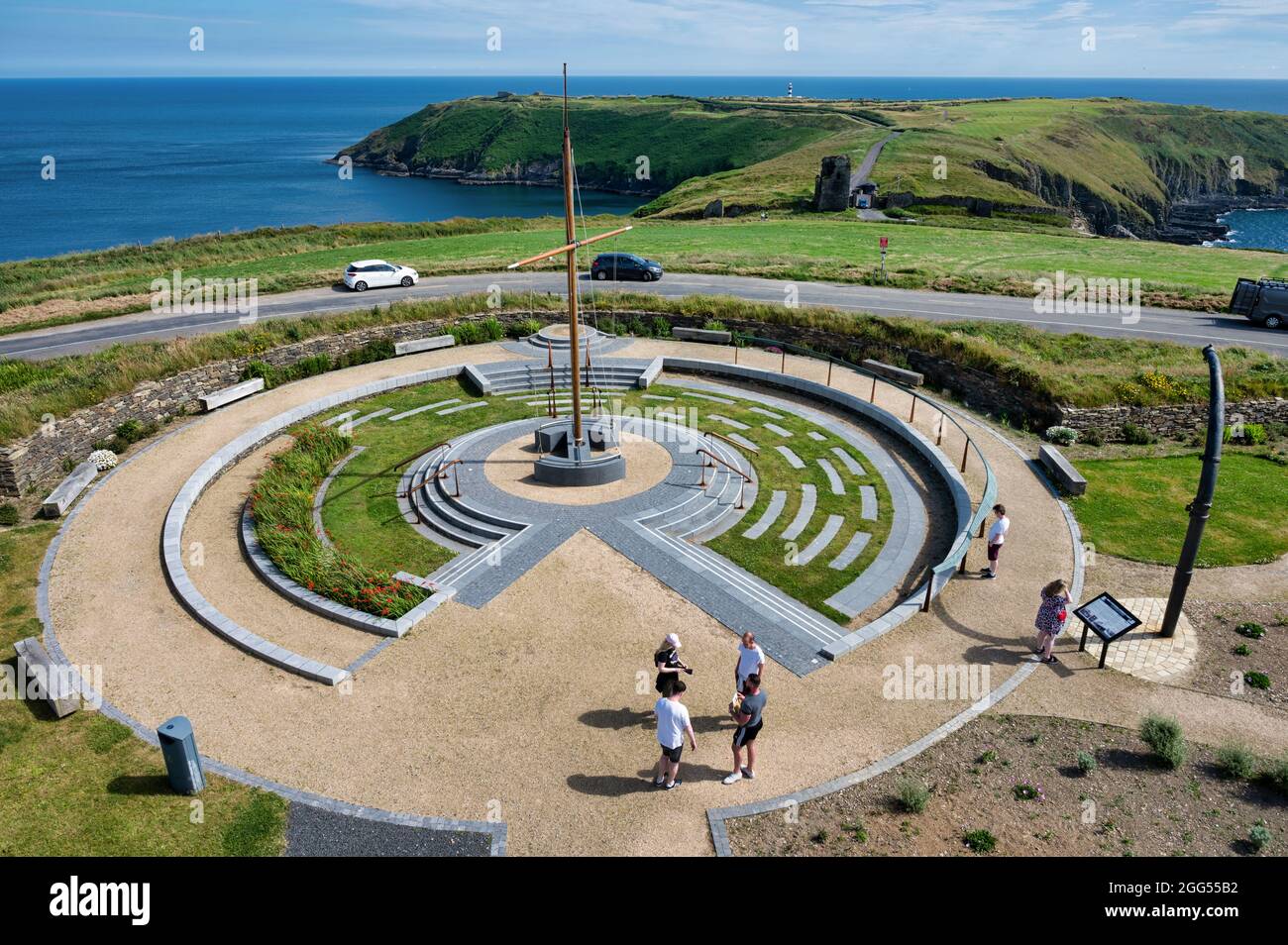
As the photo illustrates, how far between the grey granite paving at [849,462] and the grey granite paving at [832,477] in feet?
1.73

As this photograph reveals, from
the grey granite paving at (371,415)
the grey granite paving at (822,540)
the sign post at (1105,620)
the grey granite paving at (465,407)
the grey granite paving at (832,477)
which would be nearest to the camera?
the sign post at (1105,620)

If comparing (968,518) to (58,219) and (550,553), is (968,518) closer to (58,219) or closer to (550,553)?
(550,553)

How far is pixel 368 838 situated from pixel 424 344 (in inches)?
1031

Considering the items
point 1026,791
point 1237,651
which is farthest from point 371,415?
point 1237,651

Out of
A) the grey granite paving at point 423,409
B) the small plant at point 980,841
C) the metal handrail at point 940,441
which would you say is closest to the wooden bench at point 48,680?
the grey granite paving at point 423,409

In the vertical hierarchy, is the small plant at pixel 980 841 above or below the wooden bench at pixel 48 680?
below

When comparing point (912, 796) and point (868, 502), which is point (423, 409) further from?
point (912, 796)

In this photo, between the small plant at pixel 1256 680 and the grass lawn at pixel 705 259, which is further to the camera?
the grass lawn at pixel 705 259

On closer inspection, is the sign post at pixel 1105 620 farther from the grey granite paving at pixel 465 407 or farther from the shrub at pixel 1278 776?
the grey granite paving at pixel 465 407

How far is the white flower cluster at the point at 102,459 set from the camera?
23859mm

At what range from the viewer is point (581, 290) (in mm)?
41719
